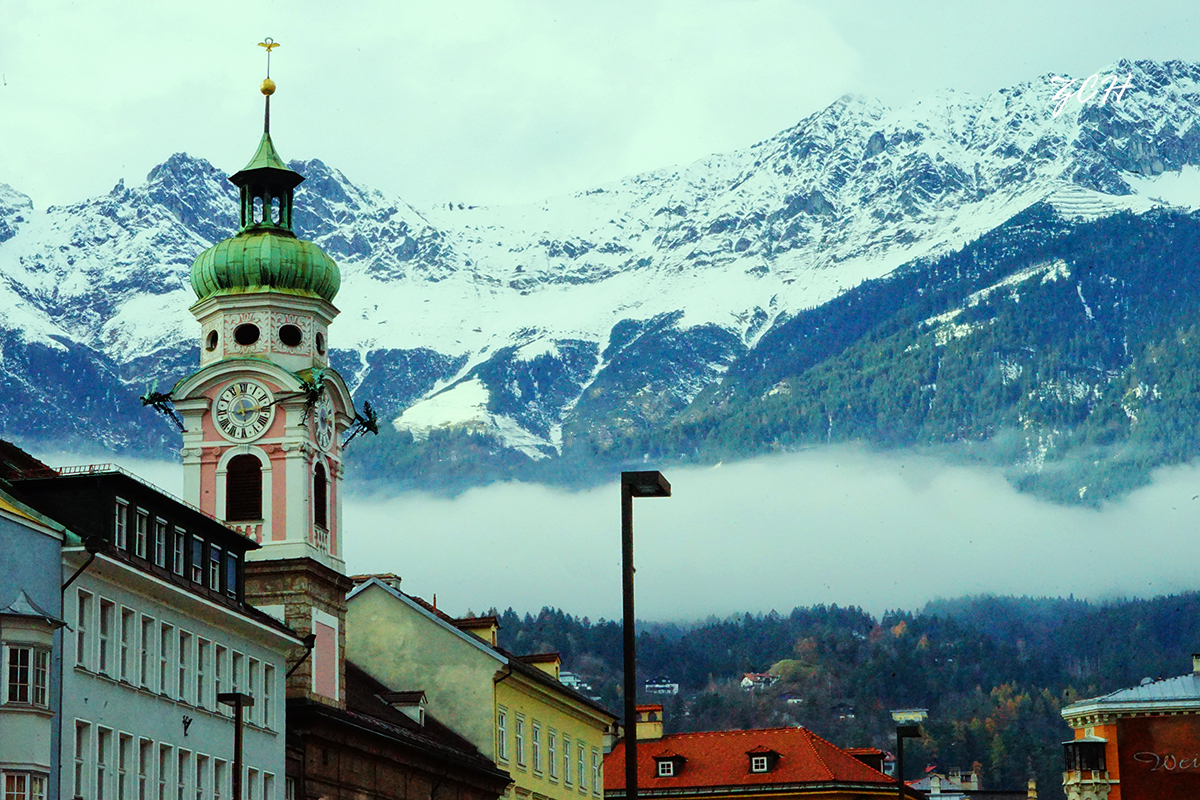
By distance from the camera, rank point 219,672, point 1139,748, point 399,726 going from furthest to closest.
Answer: point 1139,748
point 399,726
point 219,672

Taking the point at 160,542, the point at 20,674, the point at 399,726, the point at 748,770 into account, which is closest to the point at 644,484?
the point at 20,674

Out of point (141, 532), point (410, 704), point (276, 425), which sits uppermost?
point (276, 425)

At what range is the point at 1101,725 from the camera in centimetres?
13538

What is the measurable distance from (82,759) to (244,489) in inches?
1036

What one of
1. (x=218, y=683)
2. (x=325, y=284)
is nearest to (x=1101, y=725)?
(x=325, y=284)

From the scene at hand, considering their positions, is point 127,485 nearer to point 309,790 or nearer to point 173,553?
point 173,553

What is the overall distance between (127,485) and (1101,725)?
8991 centimetres

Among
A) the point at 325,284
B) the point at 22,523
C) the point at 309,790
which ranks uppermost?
the point at 325,284

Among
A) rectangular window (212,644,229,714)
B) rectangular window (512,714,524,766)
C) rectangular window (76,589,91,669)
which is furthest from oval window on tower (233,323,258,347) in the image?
rectangular window (76,589,91,669)

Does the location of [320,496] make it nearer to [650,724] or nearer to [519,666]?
[519,666]

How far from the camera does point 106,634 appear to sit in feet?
184

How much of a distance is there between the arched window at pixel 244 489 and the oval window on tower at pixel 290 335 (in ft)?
16.0

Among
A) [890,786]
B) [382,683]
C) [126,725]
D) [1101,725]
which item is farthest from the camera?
[1101,725]

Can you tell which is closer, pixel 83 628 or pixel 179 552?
pixel 83 628
